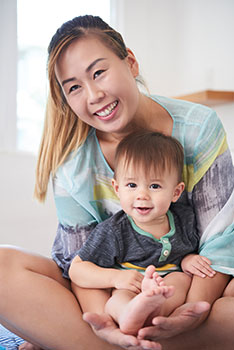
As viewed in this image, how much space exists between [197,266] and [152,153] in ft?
0.92

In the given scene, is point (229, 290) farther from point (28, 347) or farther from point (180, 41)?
point (180, 41)

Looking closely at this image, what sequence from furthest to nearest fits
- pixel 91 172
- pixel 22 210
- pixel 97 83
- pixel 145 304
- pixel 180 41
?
pixel 180 41 < pixel 22 210 < pixel 91 172 < pixel 97 83 < pixel 145 304

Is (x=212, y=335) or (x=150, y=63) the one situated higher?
(x=150, y=63)

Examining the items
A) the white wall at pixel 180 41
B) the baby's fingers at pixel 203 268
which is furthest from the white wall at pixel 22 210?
the baby's fingers at pixel 203 268

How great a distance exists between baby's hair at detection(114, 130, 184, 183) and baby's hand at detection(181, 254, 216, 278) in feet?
0.62

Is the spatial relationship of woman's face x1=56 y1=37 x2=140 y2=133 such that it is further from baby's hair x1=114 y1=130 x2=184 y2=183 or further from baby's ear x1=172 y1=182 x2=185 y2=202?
baby's ear x1=172 y1=182 x2=185 y2=202

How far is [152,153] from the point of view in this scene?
1038 millimetres

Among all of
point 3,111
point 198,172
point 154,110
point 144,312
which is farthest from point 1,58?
point 144,312

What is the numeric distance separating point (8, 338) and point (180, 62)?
2.12 meters

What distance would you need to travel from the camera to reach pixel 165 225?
110 centimetres

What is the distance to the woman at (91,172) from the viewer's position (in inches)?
38.4

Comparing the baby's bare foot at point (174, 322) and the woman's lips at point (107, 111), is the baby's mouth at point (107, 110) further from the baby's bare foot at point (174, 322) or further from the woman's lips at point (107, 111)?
the baby's bare foot at point (174, 322)

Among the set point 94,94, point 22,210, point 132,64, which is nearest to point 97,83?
point 94,94

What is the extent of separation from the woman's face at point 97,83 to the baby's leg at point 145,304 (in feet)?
1.39
